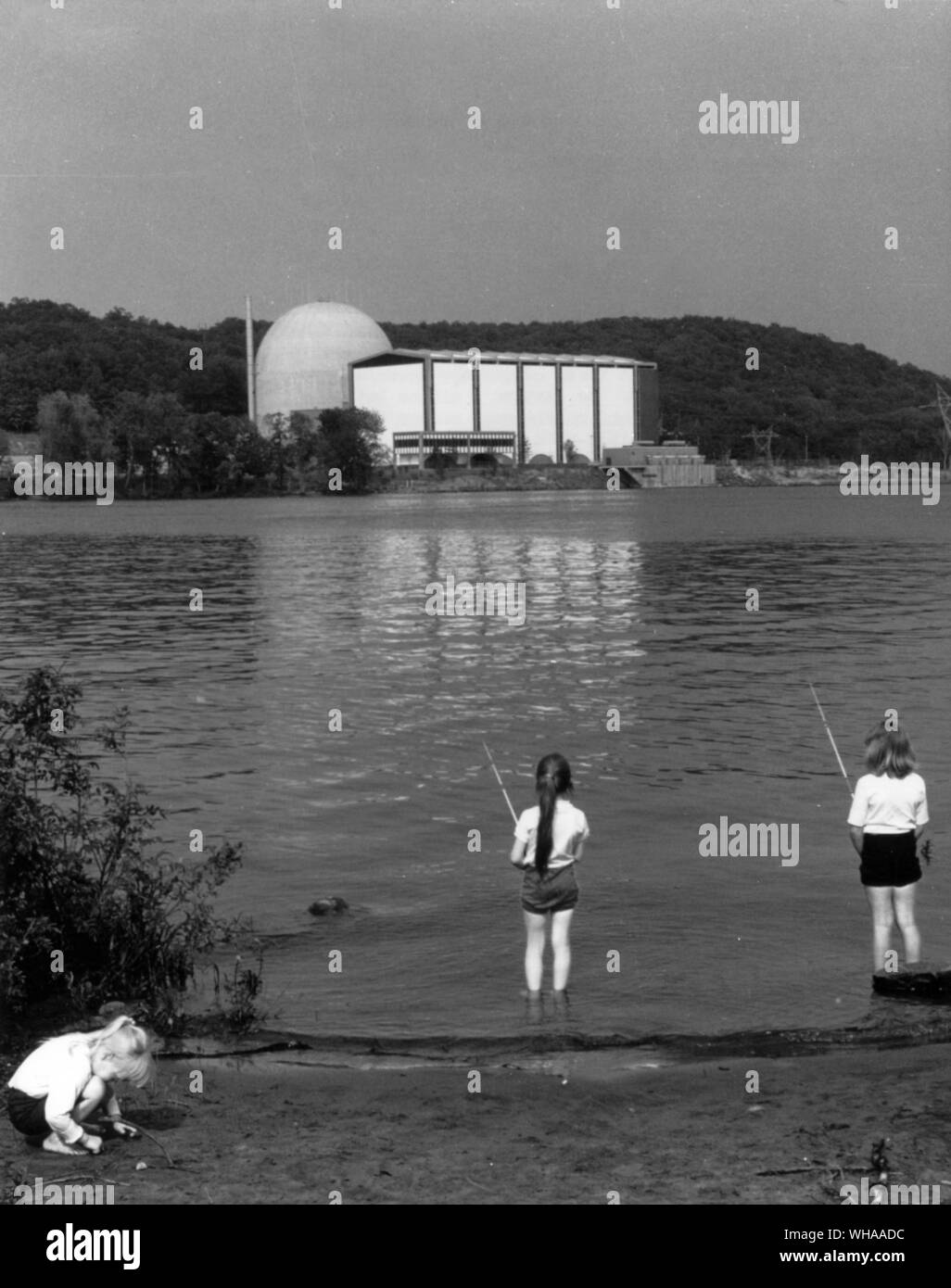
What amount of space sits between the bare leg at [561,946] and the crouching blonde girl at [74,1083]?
3.35 metres

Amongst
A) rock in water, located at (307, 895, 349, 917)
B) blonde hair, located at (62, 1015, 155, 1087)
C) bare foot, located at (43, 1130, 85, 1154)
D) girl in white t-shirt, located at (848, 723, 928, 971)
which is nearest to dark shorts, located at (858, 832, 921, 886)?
girl in white t-shirt, located at (848, 723, 928, 971)

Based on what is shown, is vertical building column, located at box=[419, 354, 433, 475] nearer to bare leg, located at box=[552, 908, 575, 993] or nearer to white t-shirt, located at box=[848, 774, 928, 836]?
bare leg, located at box=[552, 908, 575, 993]

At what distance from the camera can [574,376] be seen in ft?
640

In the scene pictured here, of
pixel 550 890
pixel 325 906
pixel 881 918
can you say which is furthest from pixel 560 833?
pixel 325 906

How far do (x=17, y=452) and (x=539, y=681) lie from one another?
155 m

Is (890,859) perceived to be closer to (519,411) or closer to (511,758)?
(511,758)

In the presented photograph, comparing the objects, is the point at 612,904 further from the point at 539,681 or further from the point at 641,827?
the point at 539,681

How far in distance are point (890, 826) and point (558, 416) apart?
7309 inches

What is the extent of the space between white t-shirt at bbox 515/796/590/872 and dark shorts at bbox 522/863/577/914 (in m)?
0.07

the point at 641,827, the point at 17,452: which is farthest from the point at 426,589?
the point at 17,452

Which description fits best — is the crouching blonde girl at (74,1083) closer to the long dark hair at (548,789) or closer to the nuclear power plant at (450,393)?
the long dark hair at (548,789)

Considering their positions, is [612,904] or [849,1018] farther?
[612,904]

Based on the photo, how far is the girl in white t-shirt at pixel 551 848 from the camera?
1005 cm

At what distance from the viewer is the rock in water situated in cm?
1373
